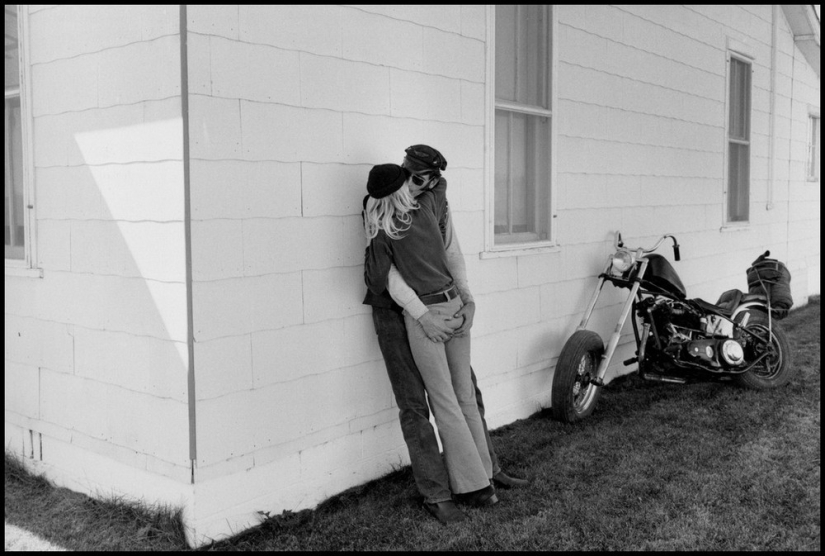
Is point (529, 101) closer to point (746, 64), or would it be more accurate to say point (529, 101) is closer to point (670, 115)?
point (670, 115)

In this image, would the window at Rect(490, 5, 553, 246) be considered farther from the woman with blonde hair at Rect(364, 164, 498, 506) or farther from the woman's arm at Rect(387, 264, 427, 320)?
the woman's arm at Rect(387, 264, 427, 320)

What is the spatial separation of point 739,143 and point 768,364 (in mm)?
3717

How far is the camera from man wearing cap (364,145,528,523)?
13.4ft

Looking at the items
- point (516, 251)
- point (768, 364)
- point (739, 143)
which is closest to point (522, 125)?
point (516, 251)

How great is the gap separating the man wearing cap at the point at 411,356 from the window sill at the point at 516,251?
934mm

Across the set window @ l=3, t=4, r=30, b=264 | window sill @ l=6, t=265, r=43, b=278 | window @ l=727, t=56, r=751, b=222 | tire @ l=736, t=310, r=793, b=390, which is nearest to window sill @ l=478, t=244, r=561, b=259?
tire @ l=736, t=310, r=793, b=390

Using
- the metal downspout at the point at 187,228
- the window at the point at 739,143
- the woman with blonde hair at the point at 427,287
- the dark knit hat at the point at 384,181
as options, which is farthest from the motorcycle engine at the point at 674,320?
the metal downspout at the point at 187,228

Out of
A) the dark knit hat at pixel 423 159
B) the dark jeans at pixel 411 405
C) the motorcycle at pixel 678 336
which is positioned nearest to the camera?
the dark jeans at pixel 411 405

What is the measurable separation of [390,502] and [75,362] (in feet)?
5.86

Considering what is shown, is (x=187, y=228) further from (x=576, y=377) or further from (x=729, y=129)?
(x=729, y=129)

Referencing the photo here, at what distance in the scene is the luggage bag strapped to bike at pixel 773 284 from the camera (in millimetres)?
6621

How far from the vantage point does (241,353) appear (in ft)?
12.4

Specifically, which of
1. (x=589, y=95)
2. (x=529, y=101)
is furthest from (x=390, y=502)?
(x=589, y=95)

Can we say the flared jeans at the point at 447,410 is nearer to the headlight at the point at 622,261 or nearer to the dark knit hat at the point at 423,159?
the dark knit hat at the point at 423,159
